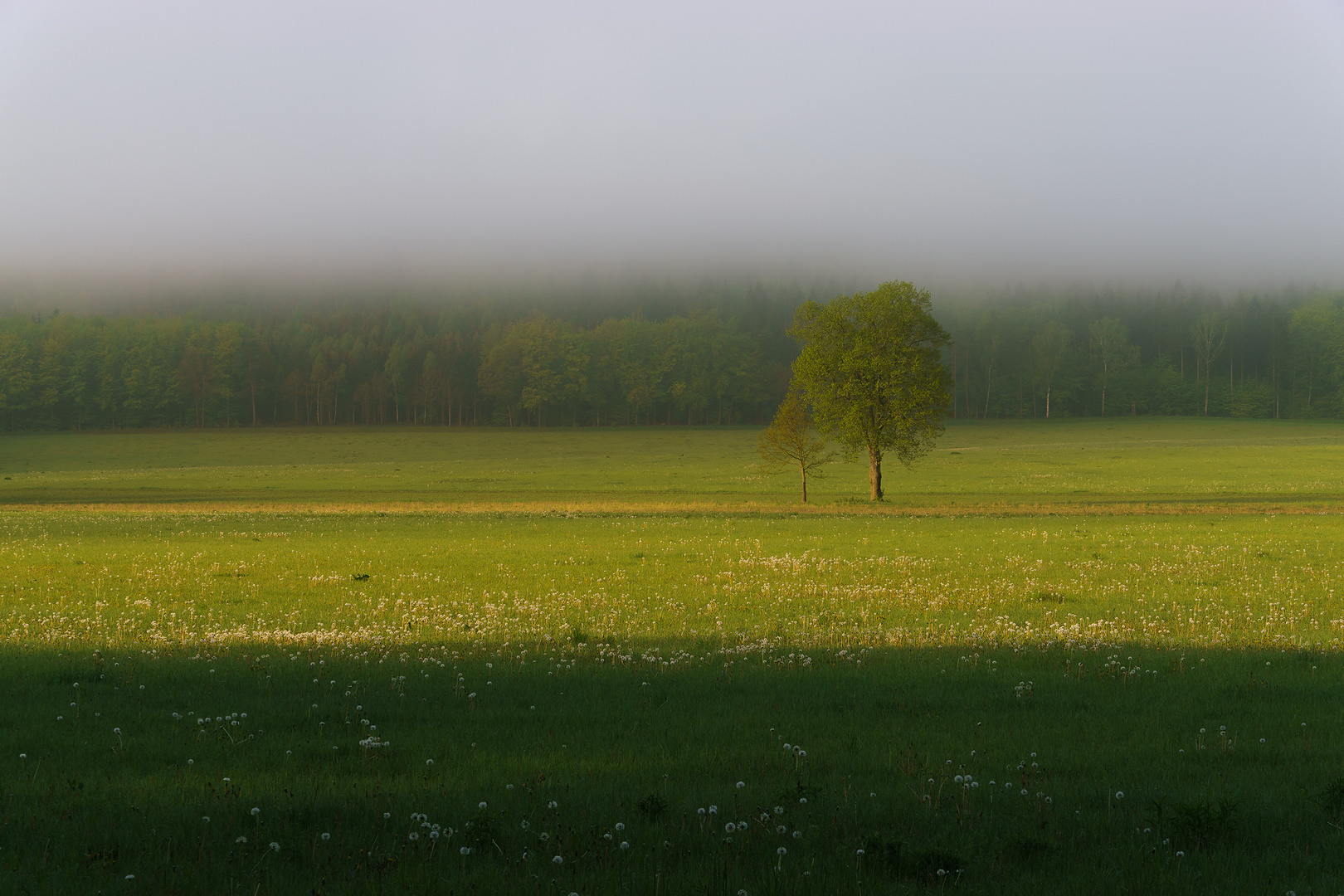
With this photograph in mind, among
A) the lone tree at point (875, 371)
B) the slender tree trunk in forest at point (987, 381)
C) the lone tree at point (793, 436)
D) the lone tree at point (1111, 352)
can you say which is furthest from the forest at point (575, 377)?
the lone tree at point (875, 371)

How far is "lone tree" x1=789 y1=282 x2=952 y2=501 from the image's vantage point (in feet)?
189

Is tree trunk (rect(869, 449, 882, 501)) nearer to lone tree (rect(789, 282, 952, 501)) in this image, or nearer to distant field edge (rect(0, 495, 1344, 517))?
lone tree (rect(789, 282, 952, 501))

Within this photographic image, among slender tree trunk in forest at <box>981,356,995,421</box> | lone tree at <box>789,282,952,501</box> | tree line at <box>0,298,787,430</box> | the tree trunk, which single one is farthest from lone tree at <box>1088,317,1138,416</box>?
the tree trunk

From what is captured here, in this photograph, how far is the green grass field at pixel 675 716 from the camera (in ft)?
20.7

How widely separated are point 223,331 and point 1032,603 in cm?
18658

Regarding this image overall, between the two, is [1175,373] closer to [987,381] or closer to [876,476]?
[987,381]

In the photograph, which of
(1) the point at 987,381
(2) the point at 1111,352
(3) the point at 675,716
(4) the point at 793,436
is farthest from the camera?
(2) the point at 1111,352

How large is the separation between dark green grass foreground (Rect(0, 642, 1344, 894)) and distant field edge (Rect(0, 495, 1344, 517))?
3523cm

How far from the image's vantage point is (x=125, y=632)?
1612 centimetres

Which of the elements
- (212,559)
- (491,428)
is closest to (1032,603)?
(212,559)

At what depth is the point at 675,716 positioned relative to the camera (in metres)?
10.4

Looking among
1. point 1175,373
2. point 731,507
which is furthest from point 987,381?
point 731,507

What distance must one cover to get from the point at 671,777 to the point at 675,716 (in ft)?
6.85

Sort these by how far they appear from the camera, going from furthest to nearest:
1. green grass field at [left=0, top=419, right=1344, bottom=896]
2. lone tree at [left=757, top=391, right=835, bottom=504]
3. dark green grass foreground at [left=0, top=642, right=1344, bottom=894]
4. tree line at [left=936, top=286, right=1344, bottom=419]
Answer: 1. tree line at [left=936, top=286, right=1344, bottom=419]
2. lone tree at [left=757, top=391, right=835, bottom=504]
3. green grass field at [left=0, top=419, right=1344, bottom=896]
4. dark green grass foreground at [left=0, top=642, right=1344, bottom=894]
